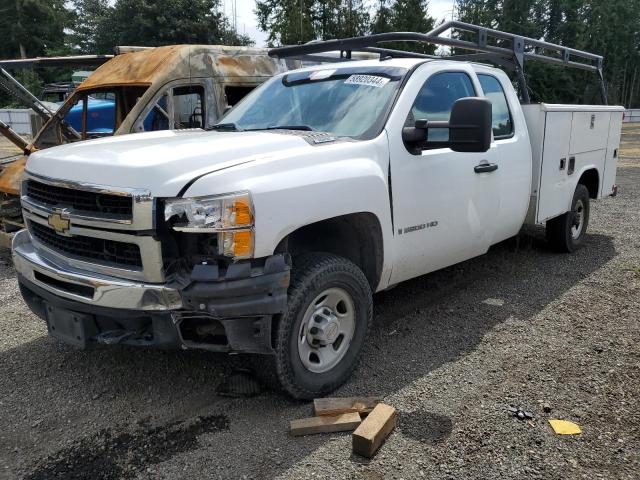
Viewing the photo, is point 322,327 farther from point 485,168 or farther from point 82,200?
point 485,168

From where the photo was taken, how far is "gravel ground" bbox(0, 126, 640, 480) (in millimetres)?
2861

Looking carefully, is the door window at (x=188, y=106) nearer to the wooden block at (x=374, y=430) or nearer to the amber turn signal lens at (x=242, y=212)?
the amber turn signal lens at (x=242, y=212)

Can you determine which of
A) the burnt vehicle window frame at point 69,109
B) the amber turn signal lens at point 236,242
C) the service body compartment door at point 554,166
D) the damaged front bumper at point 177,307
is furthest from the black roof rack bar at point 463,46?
the burnt vehicle window frame at point 69,109

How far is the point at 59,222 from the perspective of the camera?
319 centimetres

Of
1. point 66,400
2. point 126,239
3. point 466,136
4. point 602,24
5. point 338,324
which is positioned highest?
point 602,24

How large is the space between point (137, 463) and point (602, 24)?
2182 inches

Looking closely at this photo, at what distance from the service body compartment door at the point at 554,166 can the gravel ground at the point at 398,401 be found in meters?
0.96

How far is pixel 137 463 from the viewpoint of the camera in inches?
113

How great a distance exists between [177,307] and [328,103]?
1.99 meters

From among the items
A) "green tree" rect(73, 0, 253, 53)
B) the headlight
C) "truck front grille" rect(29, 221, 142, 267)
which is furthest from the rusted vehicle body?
"green tree" rect(73, 0, 253, 53)

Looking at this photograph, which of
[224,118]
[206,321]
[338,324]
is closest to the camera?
[206,321]

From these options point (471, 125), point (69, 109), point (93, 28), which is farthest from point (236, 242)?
point (93, 28)

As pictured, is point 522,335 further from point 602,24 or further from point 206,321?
point 602,24

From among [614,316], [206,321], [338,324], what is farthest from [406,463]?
[614,316]
